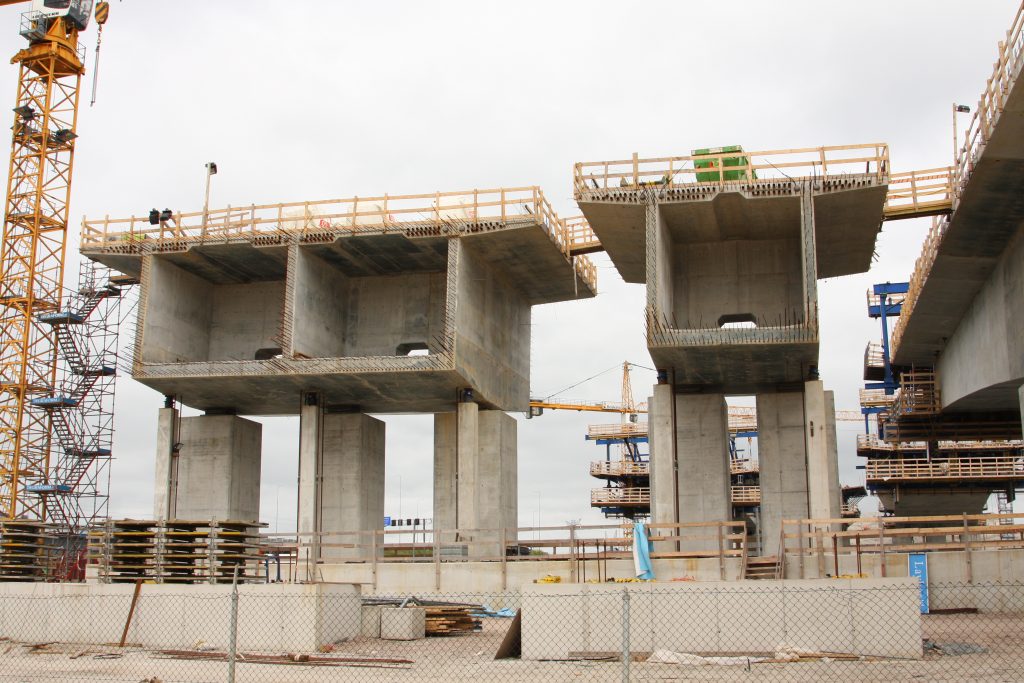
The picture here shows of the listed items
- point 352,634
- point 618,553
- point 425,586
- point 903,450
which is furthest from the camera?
point 903,450

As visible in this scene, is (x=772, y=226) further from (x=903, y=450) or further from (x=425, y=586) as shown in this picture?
(x=903, y=450)

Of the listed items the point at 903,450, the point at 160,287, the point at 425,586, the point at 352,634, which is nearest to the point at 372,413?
the point at 160,287

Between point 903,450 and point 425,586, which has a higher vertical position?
point 903,450

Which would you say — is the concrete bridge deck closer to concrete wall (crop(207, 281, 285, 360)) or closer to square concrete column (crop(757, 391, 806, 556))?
square concrete column (crop(757, 391, 806, 556))

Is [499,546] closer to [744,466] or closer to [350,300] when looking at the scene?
[350,300]

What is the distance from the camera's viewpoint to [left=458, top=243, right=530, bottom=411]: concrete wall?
37.9 m

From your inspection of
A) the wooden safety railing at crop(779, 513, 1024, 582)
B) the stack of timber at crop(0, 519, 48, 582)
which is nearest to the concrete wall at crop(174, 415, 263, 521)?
the stack of timber at crop(0, 519, 48, 582)

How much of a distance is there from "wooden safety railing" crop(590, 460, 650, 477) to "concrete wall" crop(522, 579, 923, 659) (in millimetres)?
62753

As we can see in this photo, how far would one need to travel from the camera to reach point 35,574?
2759cm

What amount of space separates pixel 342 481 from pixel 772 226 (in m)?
17.5

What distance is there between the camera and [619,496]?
274ft

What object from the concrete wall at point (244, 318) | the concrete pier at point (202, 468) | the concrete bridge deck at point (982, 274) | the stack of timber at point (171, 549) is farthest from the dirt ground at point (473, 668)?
the concrete wall at point (244, 318)

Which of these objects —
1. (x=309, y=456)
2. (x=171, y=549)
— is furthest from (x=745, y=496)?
(x=171, y=549)

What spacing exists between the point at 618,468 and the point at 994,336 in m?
50.5
